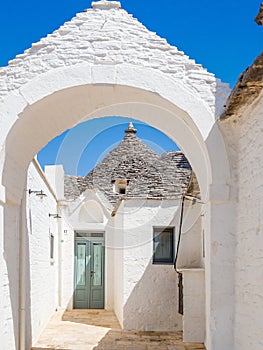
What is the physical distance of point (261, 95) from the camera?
4848 mm

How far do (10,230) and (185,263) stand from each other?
5004mm

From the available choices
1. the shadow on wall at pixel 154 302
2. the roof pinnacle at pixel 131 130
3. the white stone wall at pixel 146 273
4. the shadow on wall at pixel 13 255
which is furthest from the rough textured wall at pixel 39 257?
the roof pinnacle at pixel 131 130

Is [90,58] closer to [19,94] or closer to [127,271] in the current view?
[19,94]

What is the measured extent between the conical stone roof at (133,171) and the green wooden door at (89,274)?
5.69ft

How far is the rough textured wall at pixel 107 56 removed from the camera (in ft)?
20.1

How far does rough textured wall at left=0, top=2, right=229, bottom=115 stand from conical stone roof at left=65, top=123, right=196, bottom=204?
18.7ft

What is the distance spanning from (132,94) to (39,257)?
492cm

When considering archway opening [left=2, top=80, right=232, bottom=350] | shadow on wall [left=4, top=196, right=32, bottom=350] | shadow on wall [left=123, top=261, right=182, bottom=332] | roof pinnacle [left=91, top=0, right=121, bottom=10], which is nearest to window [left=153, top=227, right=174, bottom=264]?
shadow on wall [left=123, top=261, right=182, bottom=332]

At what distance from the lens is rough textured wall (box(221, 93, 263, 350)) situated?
494cm

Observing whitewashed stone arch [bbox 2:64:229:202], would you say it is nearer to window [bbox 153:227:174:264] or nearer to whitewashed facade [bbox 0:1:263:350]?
whitewashed facade [bbox 0:1:263:350]

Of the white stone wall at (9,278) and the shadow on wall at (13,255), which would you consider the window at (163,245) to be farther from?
the white stone wall at (9,278)

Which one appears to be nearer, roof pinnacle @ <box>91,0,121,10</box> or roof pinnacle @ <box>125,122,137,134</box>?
roof pinnacle @ <box>91,0,121,10</box>

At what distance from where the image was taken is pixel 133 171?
1578 centimetres

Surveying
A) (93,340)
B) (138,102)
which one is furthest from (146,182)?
(138,102)
